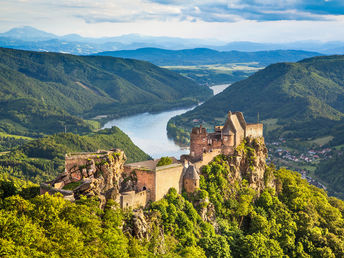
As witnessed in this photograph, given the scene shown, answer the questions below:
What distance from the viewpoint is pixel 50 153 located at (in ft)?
580

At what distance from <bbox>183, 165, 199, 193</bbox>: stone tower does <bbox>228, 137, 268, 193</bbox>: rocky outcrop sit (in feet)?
30.4

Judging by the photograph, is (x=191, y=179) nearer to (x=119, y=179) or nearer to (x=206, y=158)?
(x=206, y=158)

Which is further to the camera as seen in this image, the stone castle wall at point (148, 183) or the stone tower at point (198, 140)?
the stone tower at point (198, 140)

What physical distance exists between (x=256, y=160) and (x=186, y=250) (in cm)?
2741

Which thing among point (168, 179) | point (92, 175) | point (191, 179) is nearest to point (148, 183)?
point (168, 179)

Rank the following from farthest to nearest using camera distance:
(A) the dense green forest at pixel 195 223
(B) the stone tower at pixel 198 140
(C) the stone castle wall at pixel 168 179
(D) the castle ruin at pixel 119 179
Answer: (B) the stone tower at pixel 198 140 → (C) the stone castle wall at pixel 168 179 → (D) the castle ruin at pixel 119 179 → (A) the dense green forest at pixel 195 223

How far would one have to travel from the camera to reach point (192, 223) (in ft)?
192

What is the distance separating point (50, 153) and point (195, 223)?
127 m

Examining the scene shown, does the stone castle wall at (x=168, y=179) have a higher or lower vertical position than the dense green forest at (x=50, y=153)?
higher

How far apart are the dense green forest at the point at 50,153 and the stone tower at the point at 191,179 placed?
98.0m

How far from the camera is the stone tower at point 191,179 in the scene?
62.3 meters

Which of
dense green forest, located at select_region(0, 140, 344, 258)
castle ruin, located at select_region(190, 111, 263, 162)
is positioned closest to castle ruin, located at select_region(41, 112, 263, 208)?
dense green forest, located at select_region(0, 140, 344, 258)

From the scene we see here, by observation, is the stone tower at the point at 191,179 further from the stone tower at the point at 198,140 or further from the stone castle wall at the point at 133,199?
the stone tower at the point at 198,140

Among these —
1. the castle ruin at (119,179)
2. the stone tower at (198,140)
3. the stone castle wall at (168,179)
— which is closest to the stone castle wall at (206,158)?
the castle ruin at (119,179)
